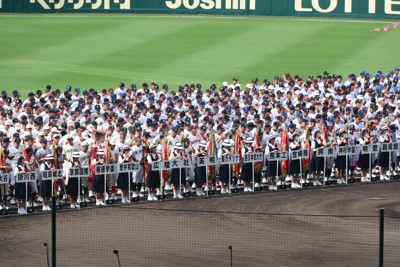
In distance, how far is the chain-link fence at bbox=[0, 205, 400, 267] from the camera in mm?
19281

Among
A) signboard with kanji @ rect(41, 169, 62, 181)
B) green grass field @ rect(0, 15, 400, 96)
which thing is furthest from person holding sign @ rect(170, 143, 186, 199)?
green grass field @ rect(0, 15, 400, 96)

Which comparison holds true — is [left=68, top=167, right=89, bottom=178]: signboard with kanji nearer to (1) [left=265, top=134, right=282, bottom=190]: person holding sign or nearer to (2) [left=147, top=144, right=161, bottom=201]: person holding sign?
(2) [left=147, top=144, right=161, bottom=201]: person holding sign

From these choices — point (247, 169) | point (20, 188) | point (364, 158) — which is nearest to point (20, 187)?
point (20, 188)

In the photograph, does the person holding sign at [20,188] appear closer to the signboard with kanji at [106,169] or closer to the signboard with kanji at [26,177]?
Answer: the signboard with kanji at [26,177]

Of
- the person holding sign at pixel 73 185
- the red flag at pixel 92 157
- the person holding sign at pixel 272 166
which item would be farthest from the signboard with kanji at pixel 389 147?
the person holding sign at pixel 73 185

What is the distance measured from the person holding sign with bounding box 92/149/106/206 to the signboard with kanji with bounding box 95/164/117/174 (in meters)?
0.13

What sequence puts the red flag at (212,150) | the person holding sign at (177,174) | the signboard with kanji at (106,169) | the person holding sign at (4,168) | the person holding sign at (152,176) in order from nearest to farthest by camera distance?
the person holding sign at (4,168), the signboard with kanji at (106,169), the person holding sign at (152,176), the person holding sign at (177,174), the red flag at (212,150)

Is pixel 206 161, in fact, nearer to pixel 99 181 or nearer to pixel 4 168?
A: pixel 99 181

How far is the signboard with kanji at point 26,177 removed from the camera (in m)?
24.1

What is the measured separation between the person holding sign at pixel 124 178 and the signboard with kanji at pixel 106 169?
1.04ft

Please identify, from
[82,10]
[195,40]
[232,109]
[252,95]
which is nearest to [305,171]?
[232,109]

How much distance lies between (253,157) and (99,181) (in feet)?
13.9

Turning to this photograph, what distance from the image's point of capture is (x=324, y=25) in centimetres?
5819

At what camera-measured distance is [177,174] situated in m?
26.2
